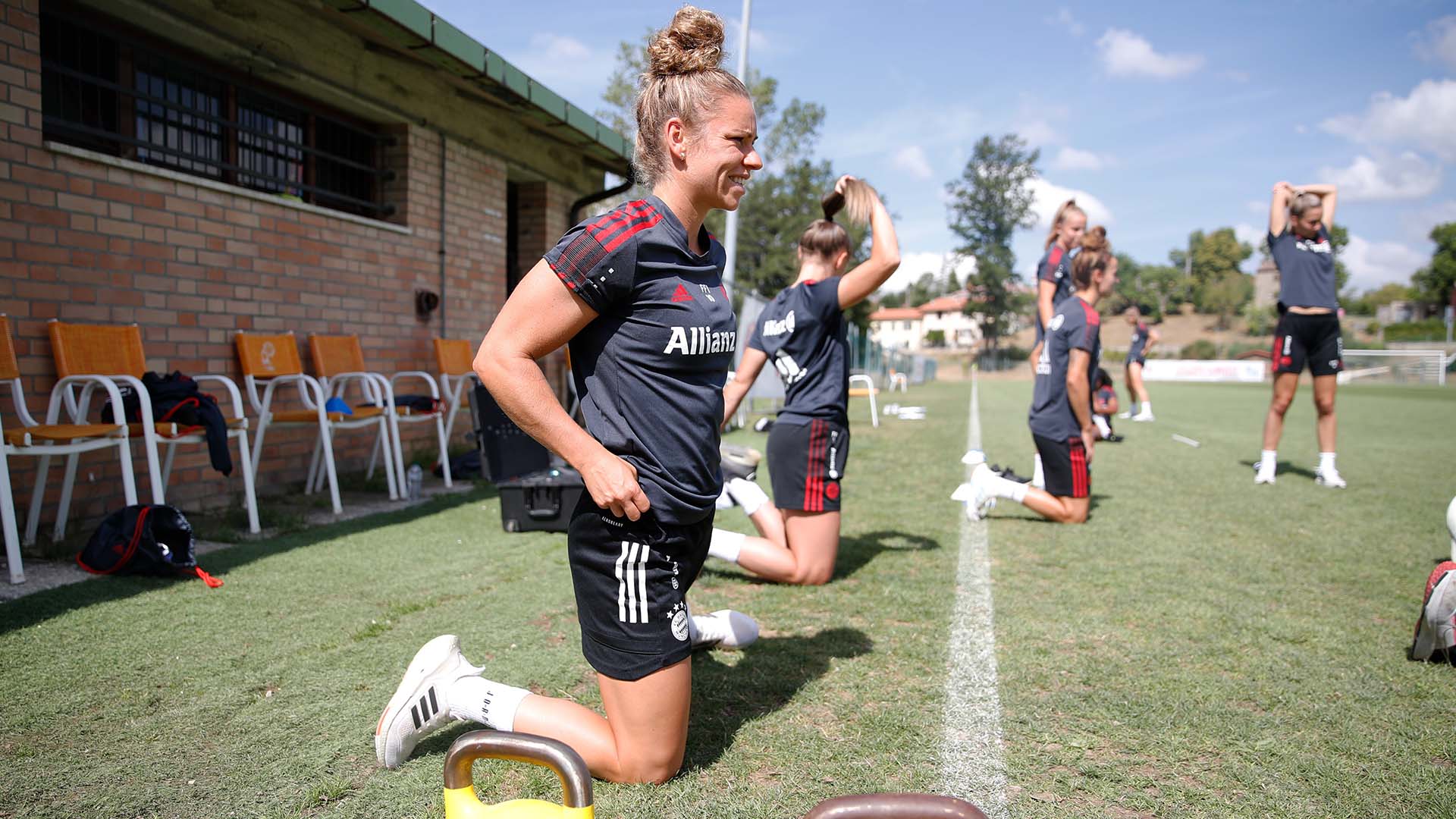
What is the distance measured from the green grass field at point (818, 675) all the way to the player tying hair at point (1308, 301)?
190 cm

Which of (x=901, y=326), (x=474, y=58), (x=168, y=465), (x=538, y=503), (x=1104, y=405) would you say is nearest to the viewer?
(x=168, y=465)

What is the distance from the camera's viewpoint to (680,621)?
2047 mm

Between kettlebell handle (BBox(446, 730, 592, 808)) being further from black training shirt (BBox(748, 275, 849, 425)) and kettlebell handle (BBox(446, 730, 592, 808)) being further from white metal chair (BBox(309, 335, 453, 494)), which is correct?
white metal chair (BBox(309, 335, 453, 494))

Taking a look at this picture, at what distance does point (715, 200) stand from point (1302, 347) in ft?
23.3

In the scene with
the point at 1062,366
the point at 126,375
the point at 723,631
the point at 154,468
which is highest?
the point at 1062,366

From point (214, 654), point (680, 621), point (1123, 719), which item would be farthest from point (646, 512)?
point (214, 654)

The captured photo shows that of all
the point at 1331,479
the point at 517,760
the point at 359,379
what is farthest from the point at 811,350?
the point at 1331,479

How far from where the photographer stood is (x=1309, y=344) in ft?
23.1

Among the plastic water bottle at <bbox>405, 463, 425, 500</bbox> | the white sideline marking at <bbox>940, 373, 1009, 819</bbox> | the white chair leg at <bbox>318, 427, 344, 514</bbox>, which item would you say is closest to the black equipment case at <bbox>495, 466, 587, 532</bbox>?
the white chair leg at <bbox>318, 427, 344, 514</bbox>

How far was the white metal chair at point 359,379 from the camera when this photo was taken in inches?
237

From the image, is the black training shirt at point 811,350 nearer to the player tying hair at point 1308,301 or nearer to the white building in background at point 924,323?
the player tying hair at point 1308,301

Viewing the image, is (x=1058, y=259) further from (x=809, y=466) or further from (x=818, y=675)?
(x=818, y=675)

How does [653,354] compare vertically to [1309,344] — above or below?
below

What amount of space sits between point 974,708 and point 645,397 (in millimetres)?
1538
